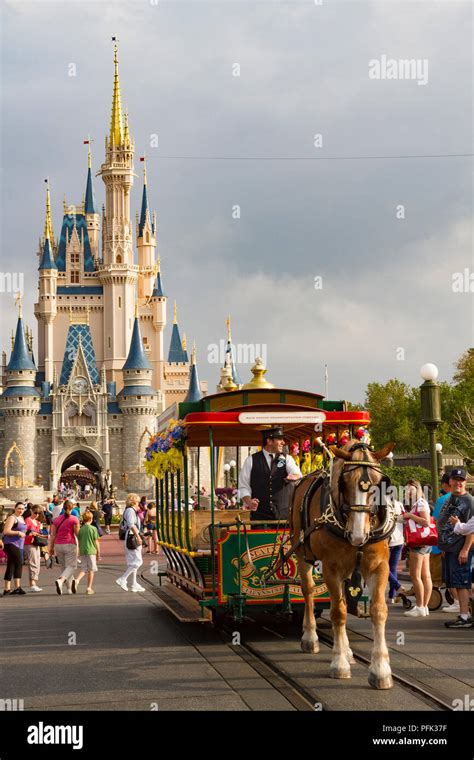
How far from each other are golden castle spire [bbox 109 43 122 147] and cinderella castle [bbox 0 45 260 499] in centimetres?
11

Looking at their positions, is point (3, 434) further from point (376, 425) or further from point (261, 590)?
point (261, 590)

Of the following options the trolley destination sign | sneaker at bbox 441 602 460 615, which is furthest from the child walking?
the trolley destination sign

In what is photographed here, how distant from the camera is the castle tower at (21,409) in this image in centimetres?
9431

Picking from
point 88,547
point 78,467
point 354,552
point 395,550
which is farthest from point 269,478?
point 78,467

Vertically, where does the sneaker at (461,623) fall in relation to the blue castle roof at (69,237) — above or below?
below

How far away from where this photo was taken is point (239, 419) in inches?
425

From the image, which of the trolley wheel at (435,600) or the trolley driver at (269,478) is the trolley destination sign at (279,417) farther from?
the trolley wheel at (435,600)

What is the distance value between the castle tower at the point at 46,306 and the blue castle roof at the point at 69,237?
46.3 inches

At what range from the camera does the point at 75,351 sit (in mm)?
103312

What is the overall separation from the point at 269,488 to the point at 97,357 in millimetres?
97801

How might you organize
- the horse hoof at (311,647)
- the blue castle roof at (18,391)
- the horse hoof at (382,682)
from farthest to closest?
the blue castle roof at (18,391) < the horse hoof at (311,647) < the horse hoof at (382,682)

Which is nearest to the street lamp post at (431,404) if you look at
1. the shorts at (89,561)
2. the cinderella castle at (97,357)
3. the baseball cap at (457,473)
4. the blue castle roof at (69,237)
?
the baseball cap at (457,473)

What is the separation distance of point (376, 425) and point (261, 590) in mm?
77561

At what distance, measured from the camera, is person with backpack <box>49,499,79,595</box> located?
18.3 metres
